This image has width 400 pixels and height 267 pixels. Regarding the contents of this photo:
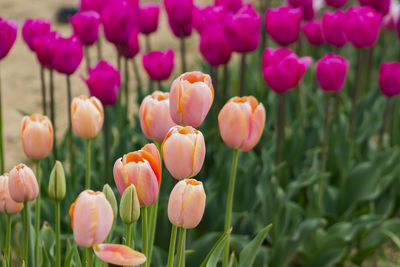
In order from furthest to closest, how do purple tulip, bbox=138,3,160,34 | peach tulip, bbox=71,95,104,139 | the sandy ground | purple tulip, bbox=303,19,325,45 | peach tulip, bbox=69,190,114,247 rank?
the sandy ground < purple tulip, bbox=303,19,325,45 < purple tulip, bbox=138,3,160,34 < peach tulip, bbox=71,95,104,139 < peach tulip, bbox=69,190,114,247

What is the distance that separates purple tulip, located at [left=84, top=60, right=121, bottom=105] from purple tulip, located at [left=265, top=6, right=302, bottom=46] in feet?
2.34

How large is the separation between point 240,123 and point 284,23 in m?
1.11

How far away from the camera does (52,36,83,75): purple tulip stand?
2.13 metres

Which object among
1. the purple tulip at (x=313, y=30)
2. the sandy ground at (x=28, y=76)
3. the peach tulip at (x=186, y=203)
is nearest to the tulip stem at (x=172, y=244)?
the peach tulip at (x=186, y=203)

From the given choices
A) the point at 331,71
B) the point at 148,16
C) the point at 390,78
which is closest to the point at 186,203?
the point at 331,71

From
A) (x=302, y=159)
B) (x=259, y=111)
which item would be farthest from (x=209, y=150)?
(x=259, y=111)

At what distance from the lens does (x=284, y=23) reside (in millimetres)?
2432

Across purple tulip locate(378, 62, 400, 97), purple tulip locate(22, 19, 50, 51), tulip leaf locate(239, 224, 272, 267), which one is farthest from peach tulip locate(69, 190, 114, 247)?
purple tulip locate(378, 62, 400, 97)

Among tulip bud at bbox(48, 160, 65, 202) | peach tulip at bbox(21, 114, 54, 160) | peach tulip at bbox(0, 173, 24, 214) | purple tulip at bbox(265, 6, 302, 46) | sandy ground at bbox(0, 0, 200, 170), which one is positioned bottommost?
sandy ground at bbox(0, 0, 200, 170)

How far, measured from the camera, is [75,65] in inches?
85.4

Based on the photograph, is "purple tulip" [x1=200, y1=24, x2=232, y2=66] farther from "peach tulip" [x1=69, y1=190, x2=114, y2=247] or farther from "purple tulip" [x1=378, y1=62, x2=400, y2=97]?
"peach tulip" [x1=69, y1=190, x2=114, y2=247]

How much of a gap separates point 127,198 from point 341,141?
6.14 ft

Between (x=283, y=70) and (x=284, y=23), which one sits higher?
(x=284, y=23)

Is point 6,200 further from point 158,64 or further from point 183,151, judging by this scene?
point 158,64
